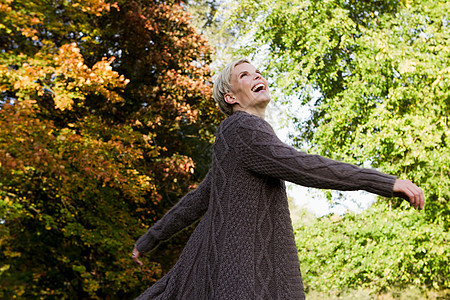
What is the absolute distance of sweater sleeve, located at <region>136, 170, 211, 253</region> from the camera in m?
2.25

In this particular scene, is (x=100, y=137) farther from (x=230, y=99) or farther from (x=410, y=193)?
(x=410, y=193)

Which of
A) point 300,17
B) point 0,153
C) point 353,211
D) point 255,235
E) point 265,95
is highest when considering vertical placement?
point 300,17

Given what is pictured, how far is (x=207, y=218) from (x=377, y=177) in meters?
0.73

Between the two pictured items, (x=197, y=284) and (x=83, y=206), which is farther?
(x=83, y=206)

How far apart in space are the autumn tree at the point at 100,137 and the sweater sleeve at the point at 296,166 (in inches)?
230

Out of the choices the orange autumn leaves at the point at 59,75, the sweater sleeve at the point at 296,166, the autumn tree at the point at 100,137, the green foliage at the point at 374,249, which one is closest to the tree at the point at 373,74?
the green foliage at the point at 374,249

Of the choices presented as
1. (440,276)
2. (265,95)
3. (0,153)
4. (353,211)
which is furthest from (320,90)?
(265,95)

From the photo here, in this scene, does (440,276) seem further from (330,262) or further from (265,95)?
(265,95)

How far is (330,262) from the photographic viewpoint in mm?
9039

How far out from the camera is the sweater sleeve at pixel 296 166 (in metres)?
1.64

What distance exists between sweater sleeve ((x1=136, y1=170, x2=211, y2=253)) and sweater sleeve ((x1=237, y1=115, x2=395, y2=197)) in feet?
1.23

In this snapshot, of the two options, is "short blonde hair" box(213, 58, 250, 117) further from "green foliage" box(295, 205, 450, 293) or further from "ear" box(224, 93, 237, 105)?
"green foliage" box(295, 205, 450, 293)

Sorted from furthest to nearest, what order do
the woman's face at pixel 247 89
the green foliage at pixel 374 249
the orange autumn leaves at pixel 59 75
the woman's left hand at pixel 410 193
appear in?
1. the green foliage at pixel 374 249
2. the orange autumn leaves at pixel 59 75
3. the woman's face at pixel 247 89
4. the woman's left hand at pixel 410 193

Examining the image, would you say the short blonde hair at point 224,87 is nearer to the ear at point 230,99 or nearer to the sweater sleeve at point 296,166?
the ear at point 230,99
